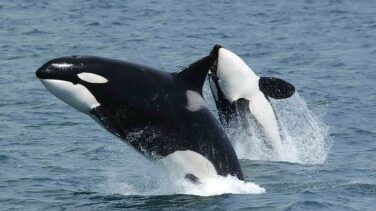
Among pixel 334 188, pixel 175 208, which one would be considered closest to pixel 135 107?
pixel 175 208

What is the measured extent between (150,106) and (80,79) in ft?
3.80

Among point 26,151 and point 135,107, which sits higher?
point 135,107

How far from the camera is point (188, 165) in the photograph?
53.0 ft

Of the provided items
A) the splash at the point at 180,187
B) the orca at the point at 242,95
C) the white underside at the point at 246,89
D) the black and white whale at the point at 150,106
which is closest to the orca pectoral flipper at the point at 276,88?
the orca at the point at 242,95

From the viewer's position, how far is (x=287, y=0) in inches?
1929

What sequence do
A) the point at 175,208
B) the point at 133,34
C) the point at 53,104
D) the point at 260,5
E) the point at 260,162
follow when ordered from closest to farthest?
1. the point at 175,208
2. the point at 260,162
3. the point at 53,104
4. the point at 133,34
5. the point at 260,5

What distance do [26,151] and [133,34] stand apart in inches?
712

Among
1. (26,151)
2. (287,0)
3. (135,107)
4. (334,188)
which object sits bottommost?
(287,0)

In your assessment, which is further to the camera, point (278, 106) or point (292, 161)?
point (278, 106)

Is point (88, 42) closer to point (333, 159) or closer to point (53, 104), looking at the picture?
point (53, 104)

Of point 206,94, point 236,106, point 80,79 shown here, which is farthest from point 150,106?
point 206,94

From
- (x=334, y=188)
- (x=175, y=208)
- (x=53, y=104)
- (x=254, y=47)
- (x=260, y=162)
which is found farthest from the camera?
(x=254, y=47)

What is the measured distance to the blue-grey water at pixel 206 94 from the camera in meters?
16.8

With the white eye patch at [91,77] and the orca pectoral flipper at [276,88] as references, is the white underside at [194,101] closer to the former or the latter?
the white eye patch at [91,77]
